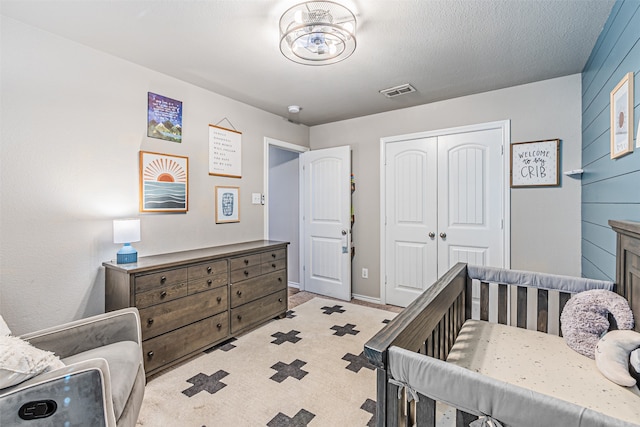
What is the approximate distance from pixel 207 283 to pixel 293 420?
125cm

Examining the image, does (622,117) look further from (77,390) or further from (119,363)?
(119,363)

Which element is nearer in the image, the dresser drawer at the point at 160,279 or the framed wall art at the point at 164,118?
the dresser drawer at the point at 160,279

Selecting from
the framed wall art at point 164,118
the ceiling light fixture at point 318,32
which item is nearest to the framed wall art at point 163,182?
the framed wall art at point 164,118

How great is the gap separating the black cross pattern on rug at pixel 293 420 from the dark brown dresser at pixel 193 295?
1.00 m

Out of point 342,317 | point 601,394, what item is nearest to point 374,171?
point 342,317

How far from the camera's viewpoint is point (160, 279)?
7.09ft

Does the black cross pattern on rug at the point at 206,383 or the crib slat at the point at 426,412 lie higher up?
the crib slat at the point at 426,412

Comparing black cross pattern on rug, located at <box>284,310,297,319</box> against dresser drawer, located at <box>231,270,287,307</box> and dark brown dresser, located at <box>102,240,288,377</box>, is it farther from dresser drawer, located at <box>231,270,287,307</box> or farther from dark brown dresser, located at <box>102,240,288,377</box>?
dresser drawer, located at <box>231,270,287,307</box>

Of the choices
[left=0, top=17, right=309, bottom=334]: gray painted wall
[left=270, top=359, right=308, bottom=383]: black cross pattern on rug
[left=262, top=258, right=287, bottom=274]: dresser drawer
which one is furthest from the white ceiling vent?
[left=270, top=359, right=308, bottom=383]: black cross pattern on rug

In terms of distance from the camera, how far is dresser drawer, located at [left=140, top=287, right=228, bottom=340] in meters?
2.10

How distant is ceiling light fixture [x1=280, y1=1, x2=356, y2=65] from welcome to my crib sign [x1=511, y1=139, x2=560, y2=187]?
204 cm

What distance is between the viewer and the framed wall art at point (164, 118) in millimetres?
2531

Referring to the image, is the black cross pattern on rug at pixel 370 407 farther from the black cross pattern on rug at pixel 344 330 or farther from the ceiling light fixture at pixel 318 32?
the ceiling light fixture at pixel 318 32

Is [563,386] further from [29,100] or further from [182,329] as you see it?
[29,100]
